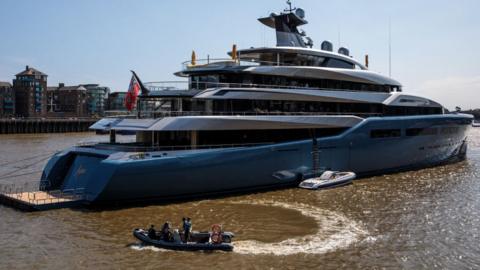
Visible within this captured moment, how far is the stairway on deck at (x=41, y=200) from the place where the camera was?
62.1ft

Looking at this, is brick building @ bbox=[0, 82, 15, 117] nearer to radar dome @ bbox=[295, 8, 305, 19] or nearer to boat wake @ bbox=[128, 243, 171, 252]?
radar dome @ bbox=[295, 8, 305, 19]

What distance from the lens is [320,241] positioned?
51.0ft

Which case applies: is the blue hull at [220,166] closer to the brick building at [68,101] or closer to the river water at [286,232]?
the river water at [286,232]

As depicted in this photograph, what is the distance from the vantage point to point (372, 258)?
14.1 meters

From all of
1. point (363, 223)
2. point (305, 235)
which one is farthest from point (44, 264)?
point (363, 223)

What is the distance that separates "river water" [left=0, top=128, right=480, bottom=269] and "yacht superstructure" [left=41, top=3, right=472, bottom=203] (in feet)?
3.98

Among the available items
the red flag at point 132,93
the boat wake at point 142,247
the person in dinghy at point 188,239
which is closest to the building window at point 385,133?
the red flag at point 132,93

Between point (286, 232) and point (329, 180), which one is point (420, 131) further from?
point (286, 232)

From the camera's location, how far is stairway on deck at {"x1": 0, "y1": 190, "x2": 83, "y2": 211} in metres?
18.9

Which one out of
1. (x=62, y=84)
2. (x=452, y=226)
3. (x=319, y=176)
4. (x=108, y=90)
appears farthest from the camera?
(x=108, y=90)

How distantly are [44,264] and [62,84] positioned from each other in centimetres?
12547

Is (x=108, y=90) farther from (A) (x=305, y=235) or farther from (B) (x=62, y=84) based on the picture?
(A) (x=305, y=235)

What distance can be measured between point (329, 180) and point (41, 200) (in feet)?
43.5

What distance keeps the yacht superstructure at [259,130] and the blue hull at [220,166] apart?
5cm
